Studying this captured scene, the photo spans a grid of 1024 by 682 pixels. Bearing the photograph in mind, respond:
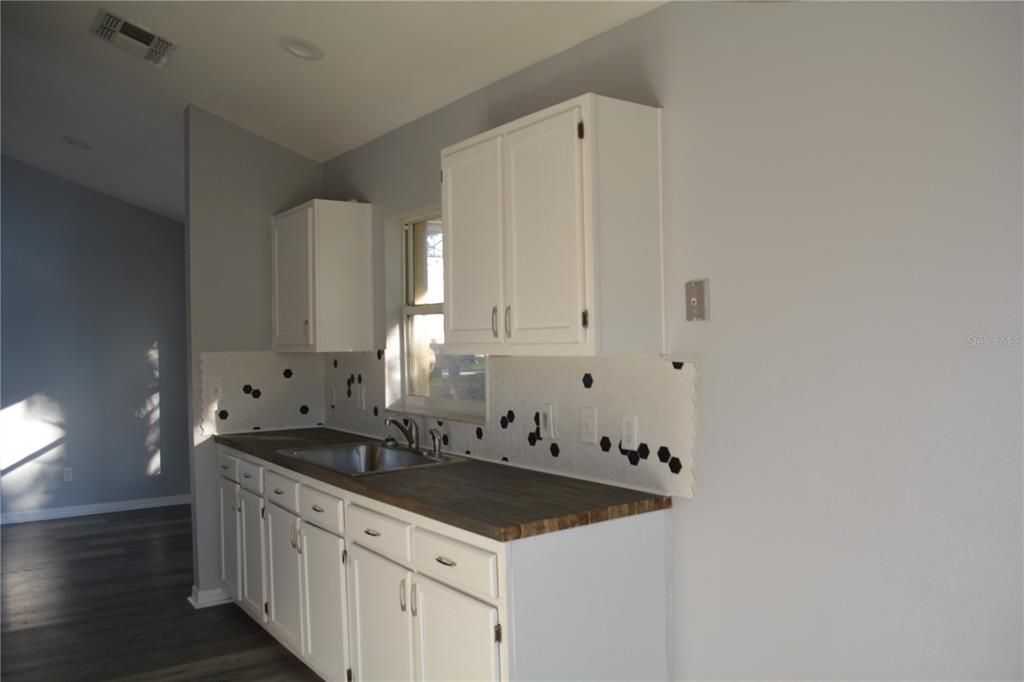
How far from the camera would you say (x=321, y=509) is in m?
3.22

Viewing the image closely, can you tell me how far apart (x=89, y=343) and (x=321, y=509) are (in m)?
4.40

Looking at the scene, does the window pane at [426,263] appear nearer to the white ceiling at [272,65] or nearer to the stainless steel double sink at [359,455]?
the white ceiling at [272,65]

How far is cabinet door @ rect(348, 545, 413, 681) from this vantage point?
2656 mm

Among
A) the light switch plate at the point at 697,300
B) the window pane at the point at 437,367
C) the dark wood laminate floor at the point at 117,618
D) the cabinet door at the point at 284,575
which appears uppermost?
the light switch plate at the point at 697,300

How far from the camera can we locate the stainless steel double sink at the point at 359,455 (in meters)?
3.75

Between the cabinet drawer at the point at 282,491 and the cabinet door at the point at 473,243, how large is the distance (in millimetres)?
1039

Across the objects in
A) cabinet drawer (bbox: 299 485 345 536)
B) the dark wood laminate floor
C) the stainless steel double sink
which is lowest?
the dark wood laminate floor

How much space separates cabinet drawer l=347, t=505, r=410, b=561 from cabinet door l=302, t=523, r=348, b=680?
15 centimetres

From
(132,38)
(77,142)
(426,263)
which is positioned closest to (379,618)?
(426,263)

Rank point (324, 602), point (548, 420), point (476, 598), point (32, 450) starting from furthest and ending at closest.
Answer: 1. point (32, 450)
2. point (324, 602)
3. point (548, 420)
4. point (476, 598)

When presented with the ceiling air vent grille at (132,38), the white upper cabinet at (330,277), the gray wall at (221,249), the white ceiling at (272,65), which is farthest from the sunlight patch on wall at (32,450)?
the ceiling air vent grille at (132,38)

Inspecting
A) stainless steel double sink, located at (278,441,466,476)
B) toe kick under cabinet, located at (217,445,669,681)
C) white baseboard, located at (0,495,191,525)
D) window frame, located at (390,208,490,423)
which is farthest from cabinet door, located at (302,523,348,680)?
white baseboard, located at (0,495,191,525)

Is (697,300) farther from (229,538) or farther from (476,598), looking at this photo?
(229,538)

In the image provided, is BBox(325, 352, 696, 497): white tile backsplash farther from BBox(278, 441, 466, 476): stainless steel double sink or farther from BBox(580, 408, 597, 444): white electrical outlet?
BBox(278, 441, 466, 476): stainless steel double sink
